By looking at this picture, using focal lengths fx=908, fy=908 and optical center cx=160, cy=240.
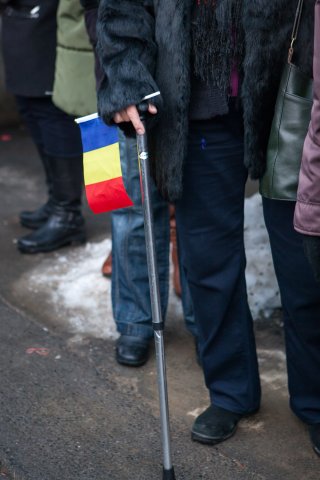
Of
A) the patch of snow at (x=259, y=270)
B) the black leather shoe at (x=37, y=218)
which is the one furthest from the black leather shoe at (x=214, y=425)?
the black leather shoe at (x=37, y=218)

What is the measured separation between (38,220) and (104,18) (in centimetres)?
256

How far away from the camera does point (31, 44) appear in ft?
15.5

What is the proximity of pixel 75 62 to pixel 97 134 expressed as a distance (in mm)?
1696

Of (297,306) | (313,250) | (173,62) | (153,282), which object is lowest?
(297,306)

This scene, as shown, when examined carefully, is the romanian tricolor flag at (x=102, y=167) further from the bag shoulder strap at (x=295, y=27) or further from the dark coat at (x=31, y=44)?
the dark coat at (x=31, y=44)

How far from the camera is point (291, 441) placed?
3.20 metres

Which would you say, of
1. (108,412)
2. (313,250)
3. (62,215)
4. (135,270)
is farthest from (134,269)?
(313,250)

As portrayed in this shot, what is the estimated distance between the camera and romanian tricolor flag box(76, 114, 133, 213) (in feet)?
8.98

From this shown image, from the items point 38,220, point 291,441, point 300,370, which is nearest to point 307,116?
point 300,370

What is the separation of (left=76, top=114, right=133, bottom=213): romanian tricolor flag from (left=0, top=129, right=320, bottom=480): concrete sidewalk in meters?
0.92

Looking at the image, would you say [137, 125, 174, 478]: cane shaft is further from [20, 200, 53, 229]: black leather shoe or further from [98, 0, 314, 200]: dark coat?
[20, 200, 53, 229]: black leather shoe

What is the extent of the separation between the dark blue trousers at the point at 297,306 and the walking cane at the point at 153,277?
0.40 meters

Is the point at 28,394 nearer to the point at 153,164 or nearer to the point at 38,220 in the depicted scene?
the point at 153,164

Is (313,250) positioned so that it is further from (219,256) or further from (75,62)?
(75,62)
